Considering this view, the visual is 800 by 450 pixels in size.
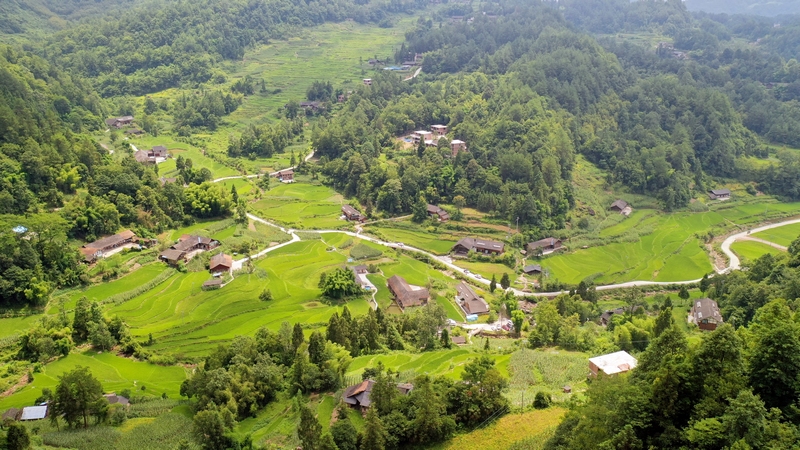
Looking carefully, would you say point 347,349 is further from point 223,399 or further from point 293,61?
point 293,61

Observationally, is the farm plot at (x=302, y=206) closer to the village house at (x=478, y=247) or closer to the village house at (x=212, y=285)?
the village house at (x=478, y=247)

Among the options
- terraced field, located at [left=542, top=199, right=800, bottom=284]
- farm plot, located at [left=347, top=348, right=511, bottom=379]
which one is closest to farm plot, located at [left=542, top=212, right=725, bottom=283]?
terraced field, located at [left=542, top=199, right=800, bottom=284]

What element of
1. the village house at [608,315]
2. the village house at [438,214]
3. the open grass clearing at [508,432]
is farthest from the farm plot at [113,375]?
the village house at [438,214]

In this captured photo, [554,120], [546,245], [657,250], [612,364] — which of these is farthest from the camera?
[554,120]

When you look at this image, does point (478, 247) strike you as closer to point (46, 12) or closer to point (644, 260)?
point (644, 260)

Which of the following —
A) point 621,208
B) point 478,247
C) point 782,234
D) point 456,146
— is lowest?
point 782,234

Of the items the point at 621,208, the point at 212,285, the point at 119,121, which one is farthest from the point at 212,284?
the point at 119,121

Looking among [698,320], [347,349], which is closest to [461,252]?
[698,320]
